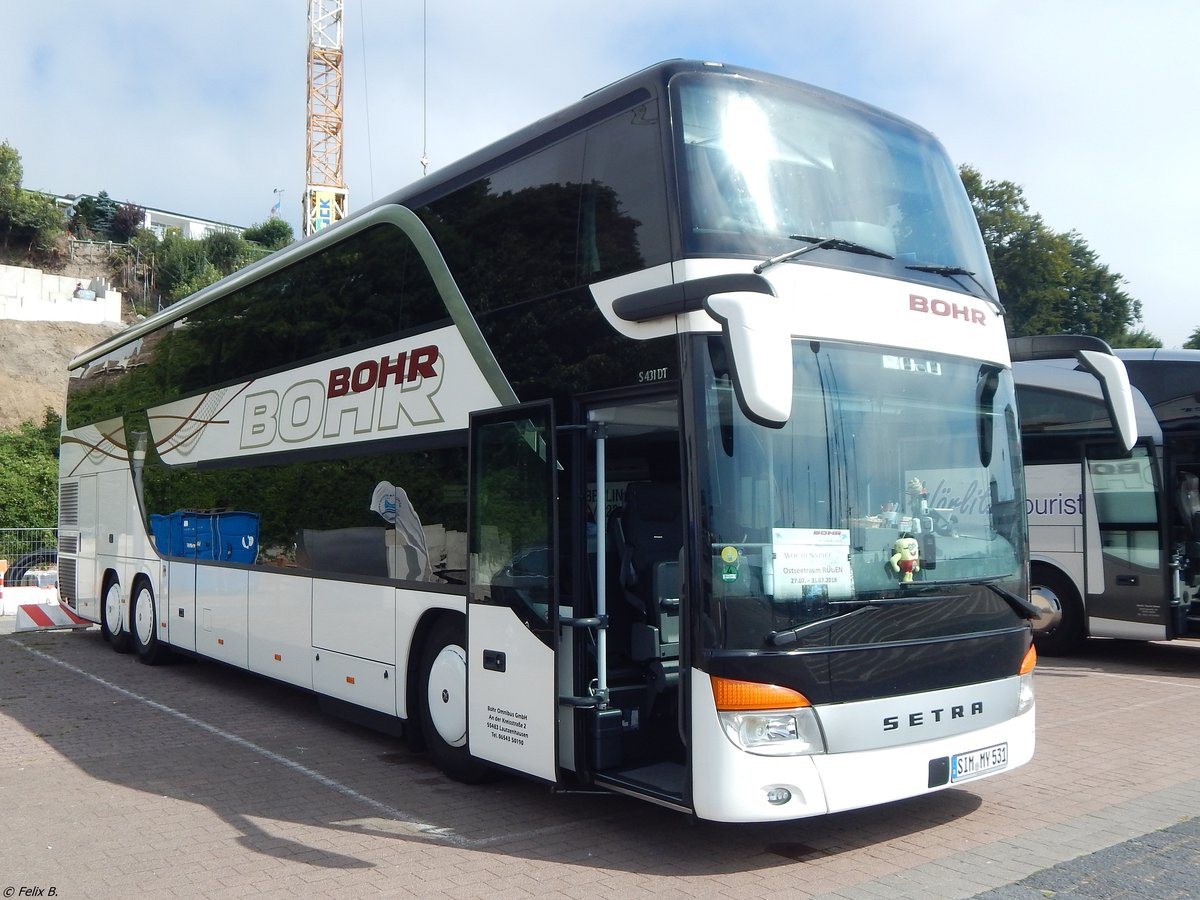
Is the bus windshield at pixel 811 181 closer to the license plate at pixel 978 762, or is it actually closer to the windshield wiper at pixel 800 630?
the windshield wiper at pixel 800 630

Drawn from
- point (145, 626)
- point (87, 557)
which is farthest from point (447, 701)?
point (87, 557)

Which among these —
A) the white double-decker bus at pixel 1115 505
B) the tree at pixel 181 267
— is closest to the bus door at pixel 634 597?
the white double-decker bus at pixel 1115 505

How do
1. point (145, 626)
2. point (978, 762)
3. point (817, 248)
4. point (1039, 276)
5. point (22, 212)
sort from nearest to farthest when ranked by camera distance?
point (817, 248) < point (978, 762) < point (145, 626) < point (1039, 276) < point (22, 212)

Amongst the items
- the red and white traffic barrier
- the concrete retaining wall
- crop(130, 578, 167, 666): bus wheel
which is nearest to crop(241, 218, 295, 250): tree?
the concrete retaining wall

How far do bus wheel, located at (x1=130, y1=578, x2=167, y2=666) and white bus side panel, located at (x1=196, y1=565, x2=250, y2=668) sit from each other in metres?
1.77

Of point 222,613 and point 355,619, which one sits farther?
point 222,613

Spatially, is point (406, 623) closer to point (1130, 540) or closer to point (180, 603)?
point (180, 603)

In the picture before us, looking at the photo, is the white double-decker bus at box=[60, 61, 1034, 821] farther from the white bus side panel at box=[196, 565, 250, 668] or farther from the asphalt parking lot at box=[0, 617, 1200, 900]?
the white bus side panel at box=[196, 565, 250, 668]

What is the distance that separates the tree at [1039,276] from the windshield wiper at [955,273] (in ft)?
127

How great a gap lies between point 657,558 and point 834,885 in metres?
2.11

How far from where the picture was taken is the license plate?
583 centimetres

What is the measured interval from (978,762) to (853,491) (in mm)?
1715

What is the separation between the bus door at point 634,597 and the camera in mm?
6113

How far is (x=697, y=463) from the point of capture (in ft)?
17.6
